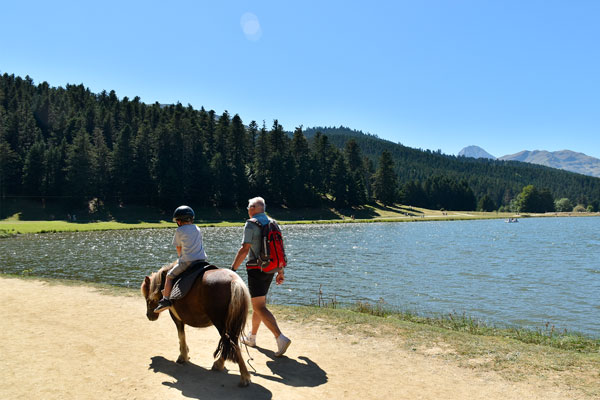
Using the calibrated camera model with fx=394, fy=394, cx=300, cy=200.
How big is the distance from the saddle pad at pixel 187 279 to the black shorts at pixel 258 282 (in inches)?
Result: 39.3

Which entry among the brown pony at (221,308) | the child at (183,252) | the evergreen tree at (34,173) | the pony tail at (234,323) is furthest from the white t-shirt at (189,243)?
the evergreen tree at (34,173)

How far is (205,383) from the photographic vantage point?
6887 millimetres

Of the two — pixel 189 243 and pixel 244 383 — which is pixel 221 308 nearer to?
pixel 244 383

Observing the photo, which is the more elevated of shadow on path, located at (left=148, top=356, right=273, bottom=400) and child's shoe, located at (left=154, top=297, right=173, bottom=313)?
child's shoe, located at (left=154, top=297, right=173, bottom=313)

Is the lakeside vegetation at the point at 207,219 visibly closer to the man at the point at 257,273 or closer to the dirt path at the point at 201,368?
the dirt path at the point at 201,368

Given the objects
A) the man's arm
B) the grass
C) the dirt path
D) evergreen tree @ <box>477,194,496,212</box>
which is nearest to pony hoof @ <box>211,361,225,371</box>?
the dirt path

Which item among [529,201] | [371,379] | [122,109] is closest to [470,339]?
[371,379]

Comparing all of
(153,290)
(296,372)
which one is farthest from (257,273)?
(153,290)

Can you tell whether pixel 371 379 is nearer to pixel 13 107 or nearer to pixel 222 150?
pixel 222 150

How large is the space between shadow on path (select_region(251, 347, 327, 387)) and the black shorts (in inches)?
55.6

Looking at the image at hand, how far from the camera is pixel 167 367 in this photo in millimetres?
7660

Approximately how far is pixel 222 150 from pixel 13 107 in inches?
2334

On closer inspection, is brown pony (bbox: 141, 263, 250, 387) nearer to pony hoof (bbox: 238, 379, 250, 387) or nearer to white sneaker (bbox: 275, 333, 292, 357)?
pony hoof (bbox: 238, 379, 250, 387)

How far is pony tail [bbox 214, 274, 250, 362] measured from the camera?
6625mm
